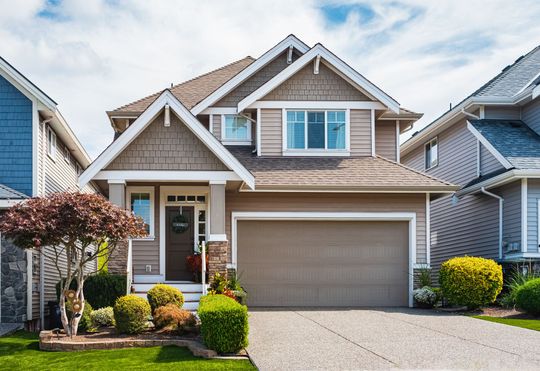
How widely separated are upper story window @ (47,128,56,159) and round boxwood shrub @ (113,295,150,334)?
761 cm

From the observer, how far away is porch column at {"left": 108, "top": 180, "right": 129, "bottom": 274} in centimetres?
1609

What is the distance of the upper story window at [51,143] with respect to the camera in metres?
19.1

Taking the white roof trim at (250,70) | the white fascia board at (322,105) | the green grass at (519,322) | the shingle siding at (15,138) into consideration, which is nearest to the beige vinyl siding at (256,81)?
the white roof trim at (250,70)

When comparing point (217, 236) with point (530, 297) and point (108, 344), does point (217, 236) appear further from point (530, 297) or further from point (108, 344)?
point (530, 297)

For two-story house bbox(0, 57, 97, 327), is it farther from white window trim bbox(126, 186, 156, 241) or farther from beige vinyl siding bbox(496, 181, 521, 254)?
beige vinyl siding bbox(496, 181, 521, 254)

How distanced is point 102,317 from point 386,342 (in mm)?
5445

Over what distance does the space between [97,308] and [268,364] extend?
583 centimetres

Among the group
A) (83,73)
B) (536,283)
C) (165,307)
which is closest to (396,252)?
(536,283)

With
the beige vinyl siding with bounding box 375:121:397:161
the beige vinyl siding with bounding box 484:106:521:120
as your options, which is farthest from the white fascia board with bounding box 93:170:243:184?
the beige vinyl siding with bounding box 484:106:521:120

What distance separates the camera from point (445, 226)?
25.3 meters

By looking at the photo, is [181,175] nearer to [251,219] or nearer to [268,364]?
[251,219]

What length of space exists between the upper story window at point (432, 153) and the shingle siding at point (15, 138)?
1485 cm

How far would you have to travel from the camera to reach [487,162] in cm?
2181

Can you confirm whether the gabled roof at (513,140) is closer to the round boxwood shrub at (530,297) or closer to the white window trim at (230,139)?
the round boxwood shrub at (530,297)
